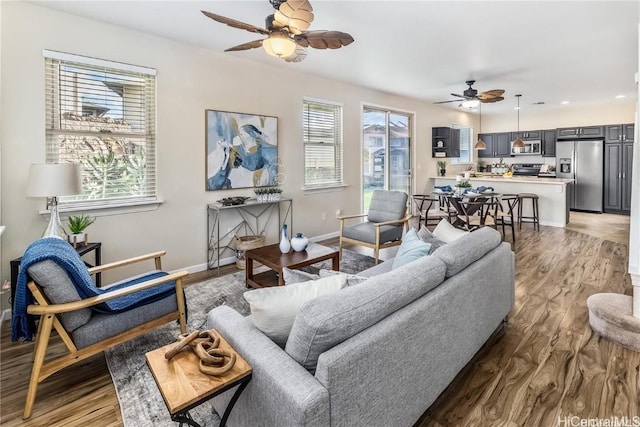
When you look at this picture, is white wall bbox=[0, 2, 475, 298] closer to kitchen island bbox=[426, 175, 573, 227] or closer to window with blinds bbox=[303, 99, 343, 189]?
window with blinds bbox=[303, 99, 343, 189]

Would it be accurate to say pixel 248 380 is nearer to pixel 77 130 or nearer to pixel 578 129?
pixel 77 130

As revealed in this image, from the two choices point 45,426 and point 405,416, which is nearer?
point 405,416

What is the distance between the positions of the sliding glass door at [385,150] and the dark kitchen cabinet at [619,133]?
4.68 metres

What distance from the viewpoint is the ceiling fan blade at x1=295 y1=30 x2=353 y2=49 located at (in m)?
2.57

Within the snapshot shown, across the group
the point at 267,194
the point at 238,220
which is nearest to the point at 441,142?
the point at 267,194

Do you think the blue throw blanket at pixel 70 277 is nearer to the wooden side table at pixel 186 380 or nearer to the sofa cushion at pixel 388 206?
the wooden side table at pixel 186 380

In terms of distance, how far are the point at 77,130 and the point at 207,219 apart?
62.9 inches

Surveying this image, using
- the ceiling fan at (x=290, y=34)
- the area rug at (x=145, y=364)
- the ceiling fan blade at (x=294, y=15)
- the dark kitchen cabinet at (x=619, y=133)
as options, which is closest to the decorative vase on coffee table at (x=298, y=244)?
the area rug at (x=145, y=364)

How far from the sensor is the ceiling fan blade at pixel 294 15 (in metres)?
2.23

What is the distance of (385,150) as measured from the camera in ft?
23.5

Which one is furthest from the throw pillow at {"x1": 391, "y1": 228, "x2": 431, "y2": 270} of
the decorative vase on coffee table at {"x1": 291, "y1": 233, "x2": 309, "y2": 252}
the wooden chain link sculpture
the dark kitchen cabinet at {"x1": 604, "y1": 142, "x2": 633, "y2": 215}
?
the dark kitchen cabinet at {"x1": 604, "y1": 142, "x2": 633, "y2": 215}

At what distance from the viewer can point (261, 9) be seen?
10.2 feet

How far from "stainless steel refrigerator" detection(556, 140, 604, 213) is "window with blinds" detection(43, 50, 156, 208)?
8.81 m

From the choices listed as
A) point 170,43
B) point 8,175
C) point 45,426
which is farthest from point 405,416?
point 170,43
